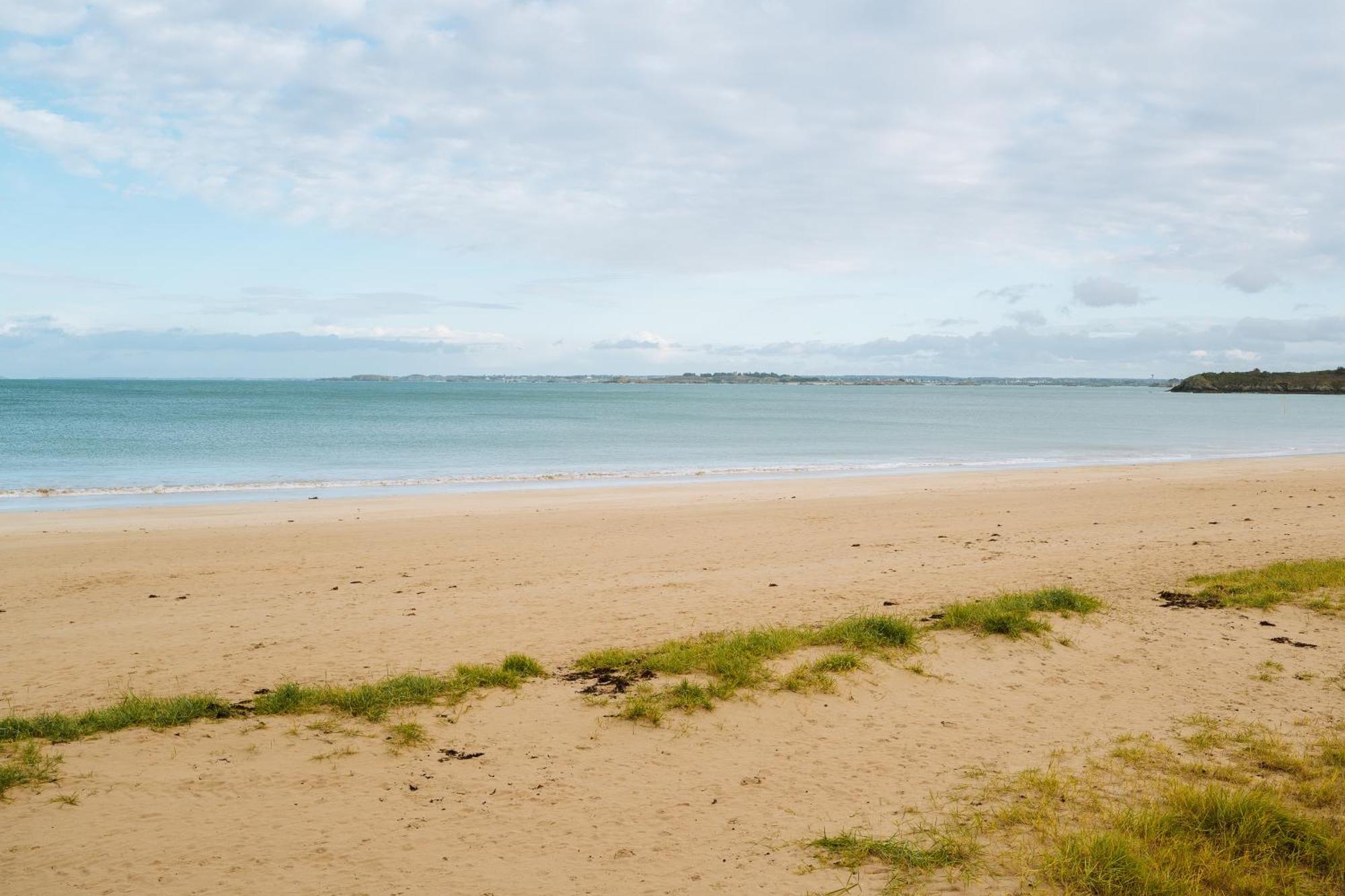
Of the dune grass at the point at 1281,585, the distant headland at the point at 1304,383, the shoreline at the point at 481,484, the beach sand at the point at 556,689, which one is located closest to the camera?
the beach sand at the point at 556,689

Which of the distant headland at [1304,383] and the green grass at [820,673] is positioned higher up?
the distant headland at [1304,383]

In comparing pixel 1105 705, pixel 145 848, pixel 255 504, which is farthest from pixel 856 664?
pixel 255 504

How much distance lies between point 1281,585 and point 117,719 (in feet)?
43.4

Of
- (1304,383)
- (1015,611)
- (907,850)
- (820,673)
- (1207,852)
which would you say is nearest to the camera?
(1207,852)

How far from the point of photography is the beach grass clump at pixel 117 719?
6.43 meters

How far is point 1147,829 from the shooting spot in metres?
4.84

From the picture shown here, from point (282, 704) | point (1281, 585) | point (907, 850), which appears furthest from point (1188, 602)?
point (282, 704)

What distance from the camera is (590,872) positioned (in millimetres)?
4723

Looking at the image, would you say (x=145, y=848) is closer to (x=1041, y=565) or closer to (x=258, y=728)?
(x=258, y=728)

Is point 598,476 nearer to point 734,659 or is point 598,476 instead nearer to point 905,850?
point 734,659

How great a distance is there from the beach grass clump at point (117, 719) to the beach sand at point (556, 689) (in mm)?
189

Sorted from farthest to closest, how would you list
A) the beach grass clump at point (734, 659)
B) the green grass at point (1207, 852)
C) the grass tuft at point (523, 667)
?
the grass tuft at point (523, 667) < the beach grass clump at point (734, 659) < the green grass at point (1207, 852)

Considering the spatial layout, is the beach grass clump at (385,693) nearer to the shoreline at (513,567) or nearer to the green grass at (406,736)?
the green grass at (406,736)

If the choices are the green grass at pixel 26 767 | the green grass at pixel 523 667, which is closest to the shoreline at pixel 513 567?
the green grass at pixel 523 667
